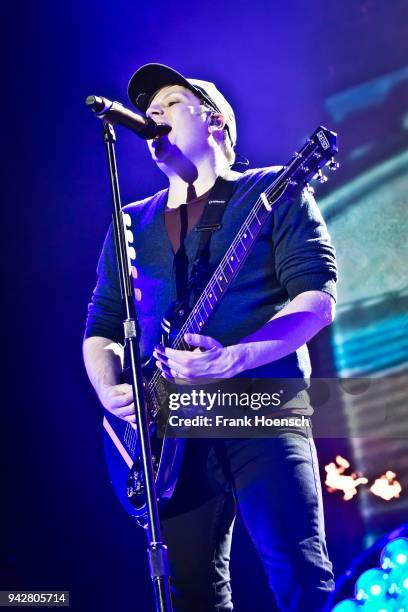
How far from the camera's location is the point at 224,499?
75.4 inches

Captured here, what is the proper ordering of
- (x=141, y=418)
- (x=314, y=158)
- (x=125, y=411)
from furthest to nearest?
(x=125, y=411)
(x=314, y=158)
(x=141, y=418)

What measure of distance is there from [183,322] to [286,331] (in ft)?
1.03

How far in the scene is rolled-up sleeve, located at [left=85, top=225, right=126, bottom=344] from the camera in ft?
7.52

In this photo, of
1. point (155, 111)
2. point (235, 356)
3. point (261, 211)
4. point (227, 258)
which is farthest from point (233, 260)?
point (155, 111)

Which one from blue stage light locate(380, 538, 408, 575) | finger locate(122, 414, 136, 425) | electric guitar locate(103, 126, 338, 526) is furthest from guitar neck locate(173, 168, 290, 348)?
blue stage light locate(380, 538, 408, 575)

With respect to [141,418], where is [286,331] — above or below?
above

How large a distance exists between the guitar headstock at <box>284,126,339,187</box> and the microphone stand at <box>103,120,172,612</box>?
45cm

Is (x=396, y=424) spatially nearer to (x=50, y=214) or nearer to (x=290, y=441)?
(x=290, y=441)

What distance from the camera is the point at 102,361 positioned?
2186mm

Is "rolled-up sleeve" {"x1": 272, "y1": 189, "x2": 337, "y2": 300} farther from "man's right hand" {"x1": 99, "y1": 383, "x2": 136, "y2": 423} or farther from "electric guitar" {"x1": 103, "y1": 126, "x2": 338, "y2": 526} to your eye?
"man's right hand" {"x1": 99, "y1": 383, "x2": 136, "y2": 423}

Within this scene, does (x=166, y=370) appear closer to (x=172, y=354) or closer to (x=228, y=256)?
(x=172, y=354)

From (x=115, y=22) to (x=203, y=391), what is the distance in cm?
154

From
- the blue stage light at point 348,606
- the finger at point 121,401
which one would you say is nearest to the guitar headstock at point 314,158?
the finger at point 121,401

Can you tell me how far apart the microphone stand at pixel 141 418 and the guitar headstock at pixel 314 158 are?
0.45 m
